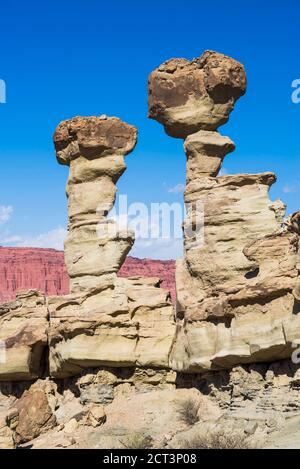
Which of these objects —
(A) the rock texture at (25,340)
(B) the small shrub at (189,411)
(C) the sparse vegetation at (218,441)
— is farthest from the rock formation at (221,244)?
(A) the rock texture at (25,340)

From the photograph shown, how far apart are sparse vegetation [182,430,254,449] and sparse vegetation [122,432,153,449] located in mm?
1258

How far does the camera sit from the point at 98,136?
81.8 feet

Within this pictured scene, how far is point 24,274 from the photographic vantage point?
336ft

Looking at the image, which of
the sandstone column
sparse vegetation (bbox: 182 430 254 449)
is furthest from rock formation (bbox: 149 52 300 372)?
sparse vegetation (bbox: 182 430 254 449)

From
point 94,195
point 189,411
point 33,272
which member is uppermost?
point 94,195

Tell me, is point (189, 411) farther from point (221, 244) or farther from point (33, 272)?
point (33, 272)

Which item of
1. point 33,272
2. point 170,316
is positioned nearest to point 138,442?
point 170,316

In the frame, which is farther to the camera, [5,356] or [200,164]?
[5,356]

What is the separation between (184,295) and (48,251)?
86472mm

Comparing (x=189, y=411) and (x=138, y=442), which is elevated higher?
(x=189, y=411)

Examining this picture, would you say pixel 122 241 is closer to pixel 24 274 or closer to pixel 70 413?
pixel 70 413

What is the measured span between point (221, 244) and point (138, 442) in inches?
230
